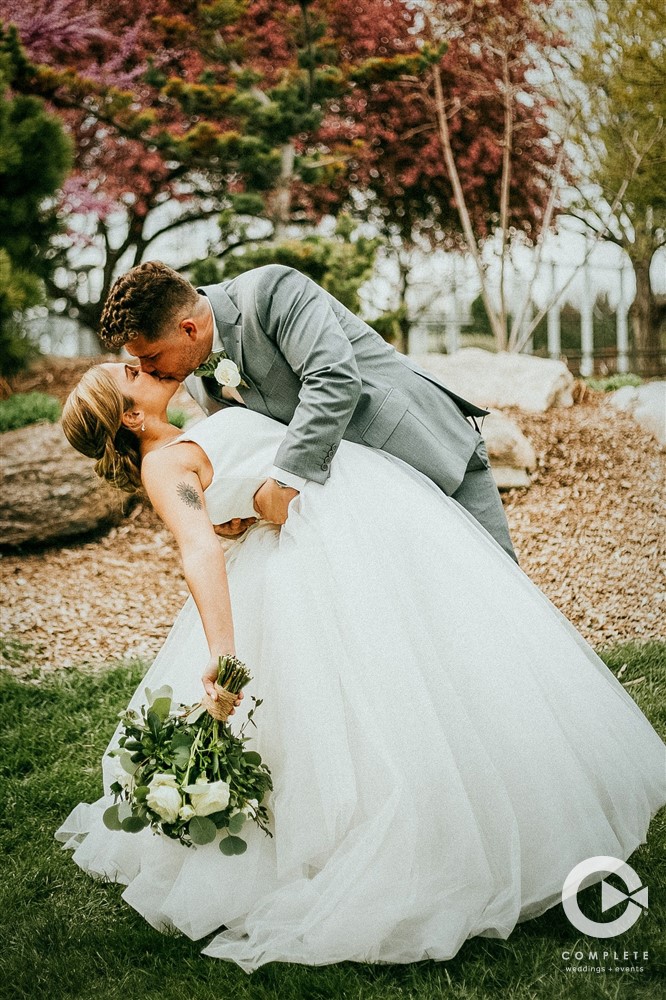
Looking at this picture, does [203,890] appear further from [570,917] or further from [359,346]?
[359,346]

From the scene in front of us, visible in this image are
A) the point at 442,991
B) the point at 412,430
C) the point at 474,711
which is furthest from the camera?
the point at 412,430

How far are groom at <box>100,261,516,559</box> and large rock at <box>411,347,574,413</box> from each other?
412cm

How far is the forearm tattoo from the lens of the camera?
6.89ft

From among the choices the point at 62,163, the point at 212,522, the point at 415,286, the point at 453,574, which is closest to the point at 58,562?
the point at 62,163

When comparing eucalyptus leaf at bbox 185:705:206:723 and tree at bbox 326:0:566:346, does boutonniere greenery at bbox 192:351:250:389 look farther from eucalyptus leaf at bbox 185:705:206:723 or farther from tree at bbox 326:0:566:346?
tree at bbox 326:0:566:346

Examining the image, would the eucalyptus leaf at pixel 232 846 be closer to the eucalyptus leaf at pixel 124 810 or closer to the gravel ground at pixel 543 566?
the eucalyptus leaf at pixel 124 810

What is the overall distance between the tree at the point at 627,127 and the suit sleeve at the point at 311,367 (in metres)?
3.39

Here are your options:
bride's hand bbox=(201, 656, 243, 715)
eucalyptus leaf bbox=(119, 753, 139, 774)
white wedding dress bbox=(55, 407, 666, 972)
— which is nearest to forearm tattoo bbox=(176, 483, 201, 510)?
white wedding dress bbox=(55, 407, 666, 972)

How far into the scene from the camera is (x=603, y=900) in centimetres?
214

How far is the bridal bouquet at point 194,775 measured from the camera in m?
1.96

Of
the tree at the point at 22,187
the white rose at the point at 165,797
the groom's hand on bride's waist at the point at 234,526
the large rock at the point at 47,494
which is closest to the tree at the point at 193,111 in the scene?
the tree at the point at 22,187

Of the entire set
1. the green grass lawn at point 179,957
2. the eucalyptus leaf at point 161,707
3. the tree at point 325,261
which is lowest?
the green grass lawn at point 179,957

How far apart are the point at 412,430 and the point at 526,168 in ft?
21.2

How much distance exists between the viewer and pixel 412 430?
2.46 m
